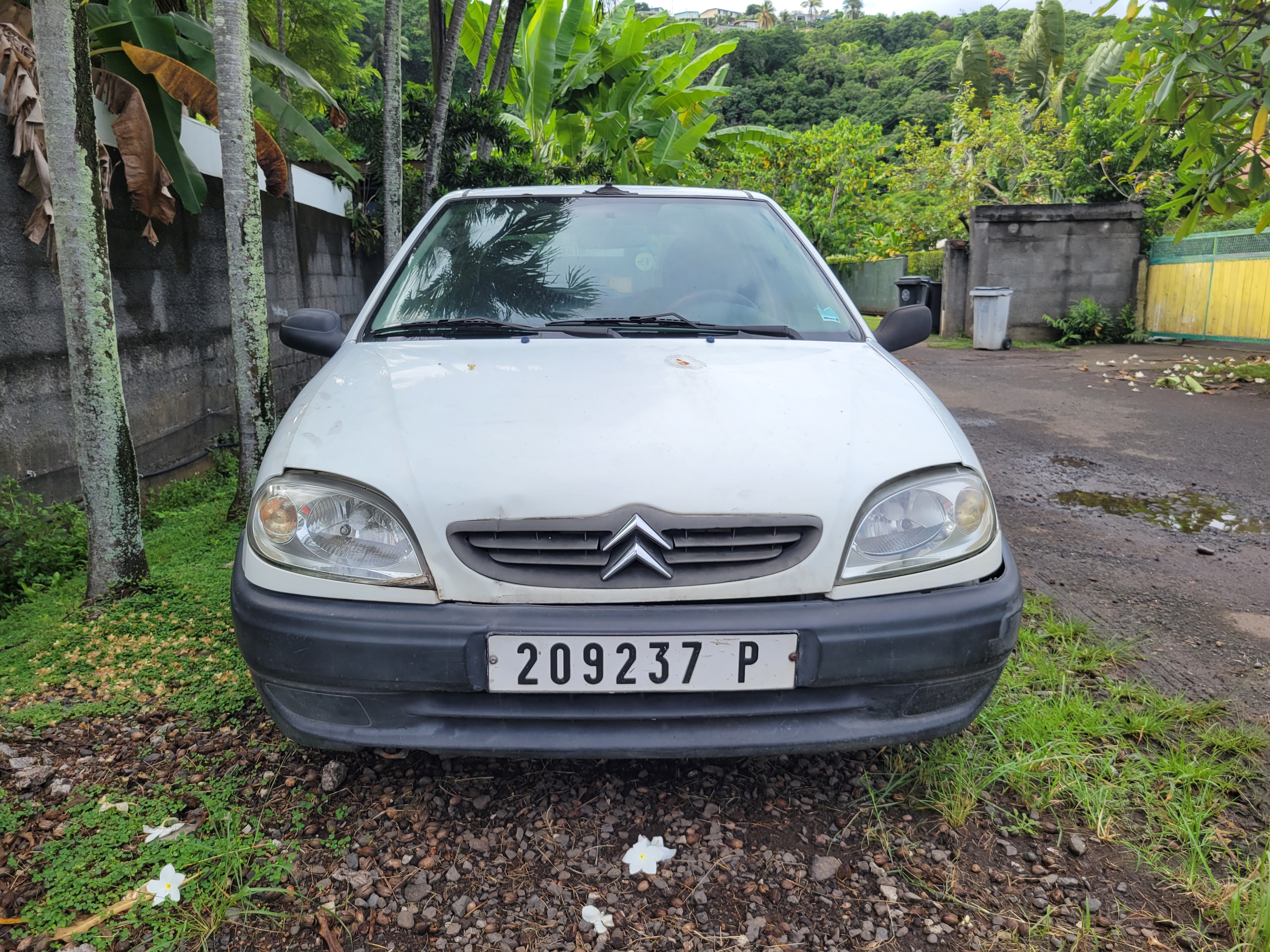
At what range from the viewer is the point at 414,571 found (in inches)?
66.5

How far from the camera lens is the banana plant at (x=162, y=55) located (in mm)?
5137

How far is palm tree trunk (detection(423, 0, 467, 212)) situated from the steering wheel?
482 centimetres

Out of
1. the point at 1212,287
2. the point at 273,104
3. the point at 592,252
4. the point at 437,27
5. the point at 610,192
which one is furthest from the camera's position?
the point at 1212,287

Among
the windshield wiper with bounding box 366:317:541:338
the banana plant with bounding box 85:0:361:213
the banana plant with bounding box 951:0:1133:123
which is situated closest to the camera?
the windshield wiper with bounding box 366:317:541:338

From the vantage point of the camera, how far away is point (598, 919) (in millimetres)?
1629

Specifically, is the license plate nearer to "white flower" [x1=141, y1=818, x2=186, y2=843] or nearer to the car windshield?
"white flower" [x1=141, y1=818, x2=186, y2=843]

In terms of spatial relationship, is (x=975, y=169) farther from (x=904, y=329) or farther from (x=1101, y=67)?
(x=904, y=329)

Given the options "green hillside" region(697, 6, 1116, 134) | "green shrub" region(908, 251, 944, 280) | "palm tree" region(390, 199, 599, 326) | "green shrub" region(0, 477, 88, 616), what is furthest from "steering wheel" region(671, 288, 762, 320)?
"green hillside" region(697, 6, 1116, 134)

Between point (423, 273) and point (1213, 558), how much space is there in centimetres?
341

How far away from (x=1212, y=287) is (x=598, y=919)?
45.1 feet

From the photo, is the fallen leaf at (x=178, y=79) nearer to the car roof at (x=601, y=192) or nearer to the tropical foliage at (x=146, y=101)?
the tropical foliage at (x=146, y=101)

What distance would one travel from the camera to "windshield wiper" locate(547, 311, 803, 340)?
2.49 metres

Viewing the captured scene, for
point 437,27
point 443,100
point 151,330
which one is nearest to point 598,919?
point 151,330

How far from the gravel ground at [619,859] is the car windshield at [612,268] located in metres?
1.28
